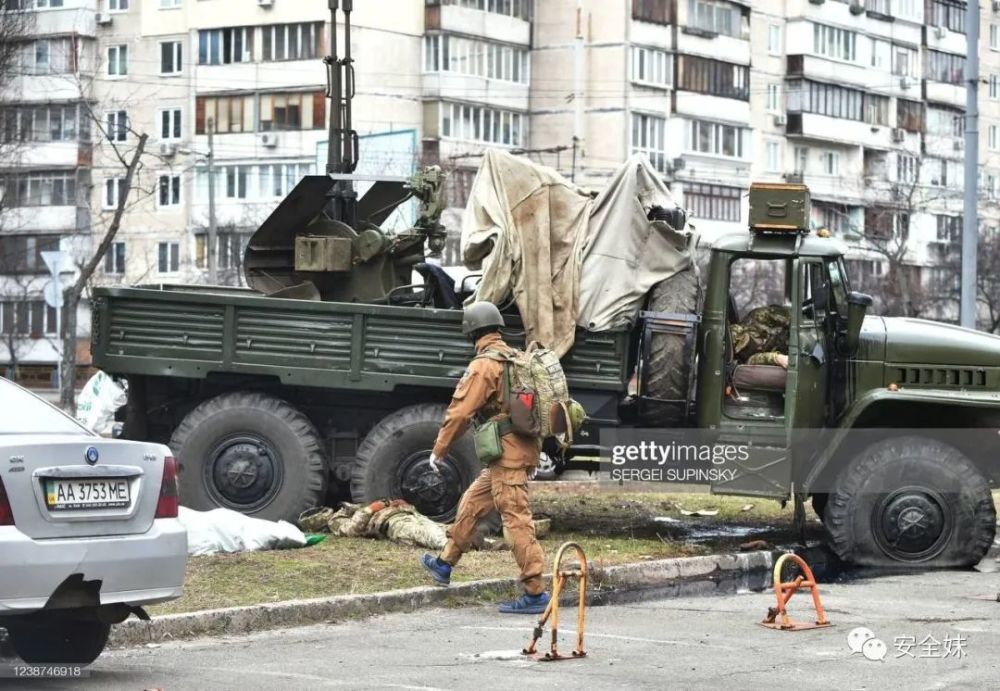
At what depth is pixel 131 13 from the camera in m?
69.2

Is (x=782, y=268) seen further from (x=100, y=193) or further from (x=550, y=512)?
(x=100, y=193)

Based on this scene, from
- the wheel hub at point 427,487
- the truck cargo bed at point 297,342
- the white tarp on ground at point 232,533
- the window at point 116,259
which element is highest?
the window at point 116,259

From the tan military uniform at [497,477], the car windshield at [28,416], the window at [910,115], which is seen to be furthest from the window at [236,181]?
the car windshield at [28,416]

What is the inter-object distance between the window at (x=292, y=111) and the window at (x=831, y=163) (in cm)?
2426

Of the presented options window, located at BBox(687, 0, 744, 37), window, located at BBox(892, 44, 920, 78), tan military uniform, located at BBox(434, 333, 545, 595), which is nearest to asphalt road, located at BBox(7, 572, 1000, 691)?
tan military uniform, located at BBox(434, 333, 545, 595)

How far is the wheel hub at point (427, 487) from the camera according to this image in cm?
1491

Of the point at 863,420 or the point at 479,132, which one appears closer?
the point at 863,420

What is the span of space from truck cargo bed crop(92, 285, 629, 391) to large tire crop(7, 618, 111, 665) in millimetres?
6104

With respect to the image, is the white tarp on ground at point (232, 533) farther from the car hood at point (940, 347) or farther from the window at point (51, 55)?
the window at point (51, 55)

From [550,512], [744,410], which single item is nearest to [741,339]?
[744,410]

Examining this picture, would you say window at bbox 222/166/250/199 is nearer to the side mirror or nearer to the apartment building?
the apartment building

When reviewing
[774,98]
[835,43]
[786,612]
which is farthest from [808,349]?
[835,43]

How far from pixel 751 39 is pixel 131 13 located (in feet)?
81.2

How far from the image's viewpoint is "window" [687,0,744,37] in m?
70.6
